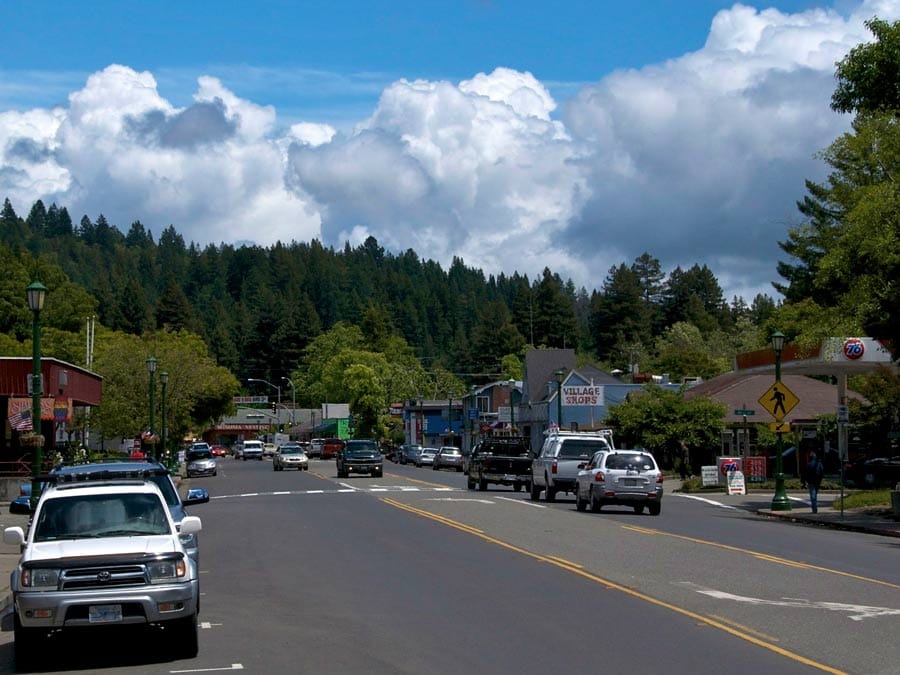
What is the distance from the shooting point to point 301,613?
14766 mm

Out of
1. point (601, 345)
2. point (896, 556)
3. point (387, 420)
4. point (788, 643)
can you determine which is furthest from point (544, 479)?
point (601, 345)

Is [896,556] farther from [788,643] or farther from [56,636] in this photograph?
[56,636]

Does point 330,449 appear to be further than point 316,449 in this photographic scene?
No

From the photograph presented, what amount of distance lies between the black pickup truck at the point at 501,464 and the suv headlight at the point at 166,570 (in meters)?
35.3

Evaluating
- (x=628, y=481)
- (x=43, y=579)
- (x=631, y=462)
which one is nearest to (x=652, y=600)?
(x=43, y=579)

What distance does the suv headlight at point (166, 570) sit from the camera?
11.5m

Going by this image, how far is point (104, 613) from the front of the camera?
1131cm

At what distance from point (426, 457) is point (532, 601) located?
80539mm

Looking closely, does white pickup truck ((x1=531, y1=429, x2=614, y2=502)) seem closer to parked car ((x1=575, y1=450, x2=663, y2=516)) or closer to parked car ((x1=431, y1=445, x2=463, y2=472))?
parked car ((x1=575, y1=450, x2=663, y2=516))

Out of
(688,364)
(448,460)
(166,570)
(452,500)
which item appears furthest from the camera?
(688,364)

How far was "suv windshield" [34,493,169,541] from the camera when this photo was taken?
12312 mm

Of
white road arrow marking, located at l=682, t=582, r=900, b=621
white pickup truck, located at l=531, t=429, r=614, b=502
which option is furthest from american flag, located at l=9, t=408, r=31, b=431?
white road arrow marking, located at l=682, t=582, r=900, b=621

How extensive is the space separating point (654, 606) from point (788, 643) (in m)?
2.85

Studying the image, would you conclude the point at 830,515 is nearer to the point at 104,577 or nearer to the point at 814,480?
the point at 814,480
